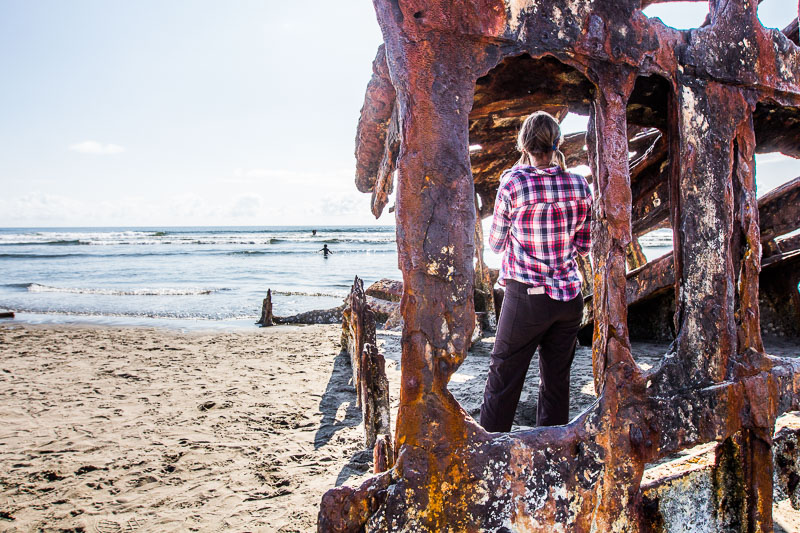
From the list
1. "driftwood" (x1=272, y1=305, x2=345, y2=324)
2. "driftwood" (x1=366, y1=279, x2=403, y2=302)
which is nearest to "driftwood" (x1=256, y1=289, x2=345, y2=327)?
"driftwood" (x1=272, y1=305, x2=345, y2=324)

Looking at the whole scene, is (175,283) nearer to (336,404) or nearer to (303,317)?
(303,317)

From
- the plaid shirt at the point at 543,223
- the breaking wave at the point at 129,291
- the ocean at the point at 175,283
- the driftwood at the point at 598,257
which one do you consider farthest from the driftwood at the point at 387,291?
the breaking wave at the point at 129,291

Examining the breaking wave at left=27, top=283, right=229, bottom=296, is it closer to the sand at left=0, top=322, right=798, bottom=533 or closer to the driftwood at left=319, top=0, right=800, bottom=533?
the sand at left=0, top=322, right=798, bottom=533

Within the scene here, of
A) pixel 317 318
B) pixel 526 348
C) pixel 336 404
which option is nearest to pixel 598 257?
pixel 526 348

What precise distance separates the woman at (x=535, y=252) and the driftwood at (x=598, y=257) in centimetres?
19

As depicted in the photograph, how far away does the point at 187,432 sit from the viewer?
457 cm

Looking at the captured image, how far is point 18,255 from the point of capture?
1258 inches

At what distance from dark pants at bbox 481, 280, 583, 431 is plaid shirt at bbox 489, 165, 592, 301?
0.29 feet

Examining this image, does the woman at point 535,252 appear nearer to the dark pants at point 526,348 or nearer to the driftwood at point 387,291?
the dark pants at point 526,348

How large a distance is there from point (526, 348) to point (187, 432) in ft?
12.0

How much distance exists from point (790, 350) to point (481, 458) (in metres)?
5.11

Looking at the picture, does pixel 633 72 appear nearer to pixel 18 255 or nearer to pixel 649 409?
pixel 649 409

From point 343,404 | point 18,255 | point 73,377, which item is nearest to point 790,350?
point 343,404

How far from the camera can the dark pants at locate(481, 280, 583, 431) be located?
251cm
